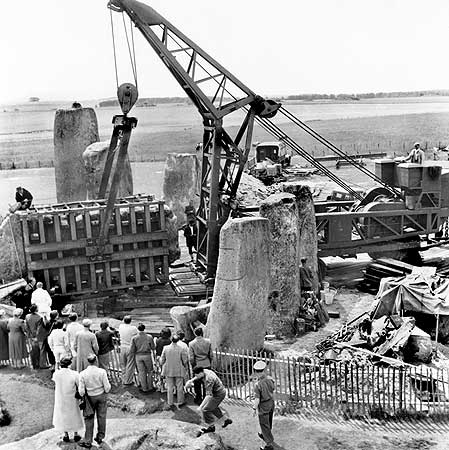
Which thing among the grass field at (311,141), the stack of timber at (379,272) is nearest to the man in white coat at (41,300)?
the stack of timber at (379,272)

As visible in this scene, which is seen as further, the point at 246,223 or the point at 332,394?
the point at 246,223

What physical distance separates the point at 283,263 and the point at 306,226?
185 centimetres

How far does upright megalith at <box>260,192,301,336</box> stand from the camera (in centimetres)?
1321

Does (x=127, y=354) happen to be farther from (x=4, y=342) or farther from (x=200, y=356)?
(x=4, y=342)

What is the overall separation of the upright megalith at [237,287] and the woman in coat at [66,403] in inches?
131

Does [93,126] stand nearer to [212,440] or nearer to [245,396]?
[245,396]

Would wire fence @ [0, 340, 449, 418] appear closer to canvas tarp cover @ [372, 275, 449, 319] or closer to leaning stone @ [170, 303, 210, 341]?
leaning stone @ [170, 303, 210, 341]

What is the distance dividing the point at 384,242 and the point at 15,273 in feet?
33.6

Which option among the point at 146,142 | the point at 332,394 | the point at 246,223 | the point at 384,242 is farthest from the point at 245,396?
the point at 146,142

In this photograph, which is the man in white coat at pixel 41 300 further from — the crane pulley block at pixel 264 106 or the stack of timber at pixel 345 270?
the stack of timber at pixel 345 270

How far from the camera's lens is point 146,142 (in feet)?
248

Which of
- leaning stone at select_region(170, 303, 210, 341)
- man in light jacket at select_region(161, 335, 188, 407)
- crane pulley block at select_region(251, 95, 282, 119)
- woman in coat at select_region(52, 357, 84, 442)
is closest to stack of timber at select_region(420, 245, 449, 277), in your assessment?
crane pulley block at select_region(251, 95, 282, 119)

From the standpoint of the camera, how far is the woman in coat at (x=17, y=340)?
1123cm

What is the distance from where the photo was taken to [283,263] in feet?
43.8
